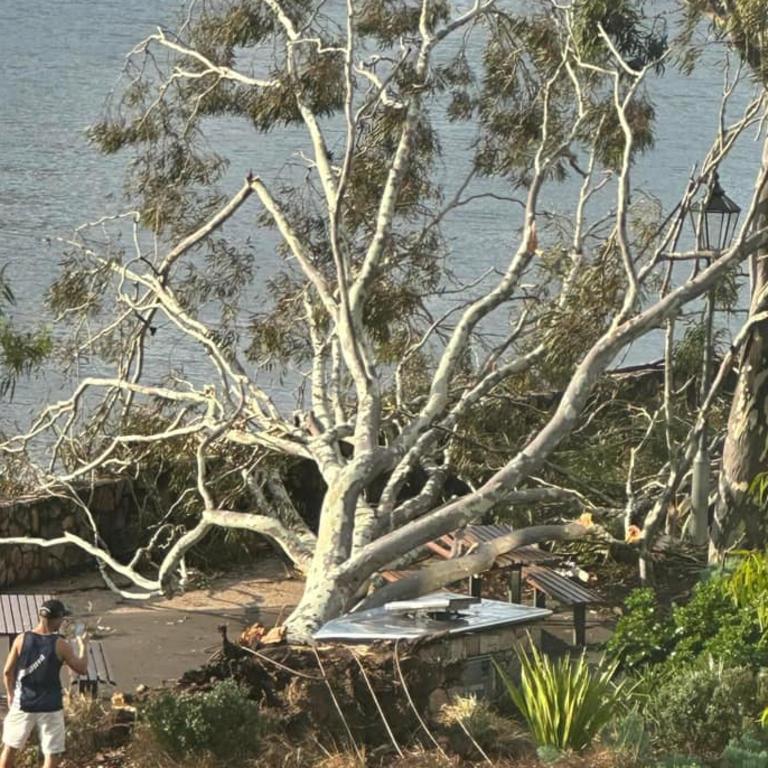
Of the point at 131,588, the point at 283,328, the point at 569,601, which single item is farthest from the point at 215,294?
the point at 569,601

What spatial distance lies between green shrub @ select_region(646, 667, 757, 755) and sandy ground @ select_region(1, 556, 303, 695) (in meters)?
4.29

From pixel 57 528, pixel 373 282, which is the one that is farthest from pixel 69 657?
pixel 373 282

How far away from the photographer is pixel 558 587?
44.1ft

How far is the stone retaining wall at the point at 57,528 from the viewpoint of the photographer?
51.9 ft

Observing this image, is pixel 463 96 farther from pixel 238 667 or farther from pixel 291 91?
pixel 238 667

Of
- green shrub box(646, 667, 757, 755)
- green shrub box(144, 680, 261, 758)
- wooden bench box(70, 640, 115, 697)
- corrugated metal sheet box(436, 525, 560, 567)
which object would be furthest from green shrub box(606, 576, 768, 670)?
wooden bench box(70, 640, 115, 697)

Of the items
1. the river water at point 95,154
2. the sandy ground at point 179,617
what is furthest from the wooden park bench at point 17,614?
the river water at point 95,154

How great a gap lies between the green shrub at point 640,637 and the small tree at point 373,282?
4.65 ft

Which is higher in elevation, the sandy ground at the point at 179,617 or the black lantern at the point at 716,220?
the black lantern at the point at 716,220

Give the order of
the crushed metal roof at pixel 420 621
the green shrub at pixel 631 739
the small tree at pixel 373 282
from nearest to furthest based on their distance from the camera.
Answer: the green shrub at pixel 631 739
the crushed metal roof at pixel 420 621
the small tree at pixel 373 282

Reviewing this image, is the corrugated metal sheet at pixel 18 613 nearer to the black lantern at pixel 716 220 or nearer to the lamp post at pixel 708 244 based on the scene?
the lamp post at pixel 708 244

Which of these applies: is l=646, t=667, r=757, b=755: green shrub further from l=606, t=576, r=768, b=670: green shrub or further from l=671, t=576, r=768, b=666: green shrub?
l=606, t=576, r=768, b=670: green shrub

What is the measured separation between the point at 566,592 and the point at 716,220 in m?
3.86

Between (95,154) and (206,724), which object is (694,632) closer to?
(206,724)
